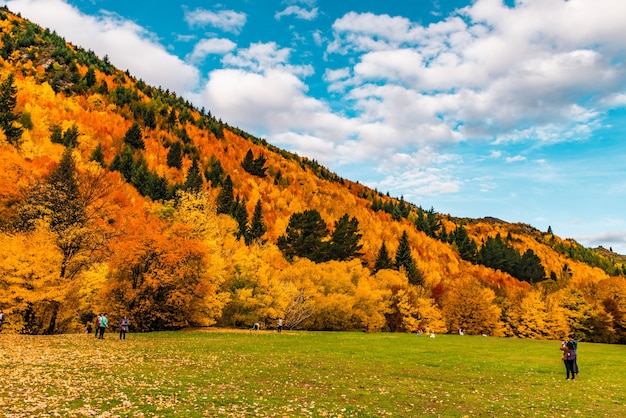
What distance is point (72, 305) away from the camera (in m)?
49.5

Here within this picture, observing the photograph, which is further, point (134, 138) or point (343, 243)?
point (134, 138)

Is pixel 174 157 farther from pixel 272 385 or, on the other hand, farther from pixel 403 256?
pixel 272 385

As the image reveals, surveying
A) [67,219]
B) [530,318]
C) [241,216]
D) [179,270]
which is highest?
[241,216]

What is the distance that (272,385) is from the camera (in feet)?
66.4

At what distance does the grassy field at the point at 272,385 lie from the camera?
14945 millimetres

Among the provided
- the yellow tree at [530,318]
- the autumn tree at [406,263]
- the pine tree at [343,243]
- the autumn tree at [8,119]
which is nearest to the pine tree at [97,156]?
the autumn tree at [8,119]

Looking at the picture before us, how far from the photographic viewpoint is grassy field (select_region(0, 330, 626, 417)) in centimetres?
1495

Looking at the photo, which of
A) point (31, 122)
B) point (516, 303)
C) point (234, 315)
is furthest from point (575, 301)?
point (31, 122)

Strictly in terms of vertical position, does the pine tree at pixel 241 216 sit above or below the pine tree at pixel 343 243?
above

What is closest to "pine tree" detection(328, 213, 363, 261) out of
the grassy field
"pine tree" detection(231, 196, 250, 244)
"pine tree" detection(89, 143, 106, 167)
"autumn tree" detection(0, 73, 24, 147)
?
"pine tree" detection(231, 196, 250, 244)

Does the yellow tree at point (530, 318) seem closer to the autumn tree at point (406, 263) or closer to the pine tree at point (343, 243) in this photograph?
the autumn tree at point (406, 263)

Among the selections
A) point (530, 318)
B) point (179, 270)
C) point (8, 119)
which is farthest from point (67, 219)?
point (530, 318)

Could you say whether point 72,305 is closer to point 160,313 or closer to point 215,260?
point 160,313

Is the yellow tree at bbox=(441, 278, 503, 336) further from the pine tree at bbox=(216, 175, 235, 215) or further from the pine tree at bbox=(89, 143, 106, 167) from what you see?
the pine tree at bbox=(89, 143, 106, 167)
